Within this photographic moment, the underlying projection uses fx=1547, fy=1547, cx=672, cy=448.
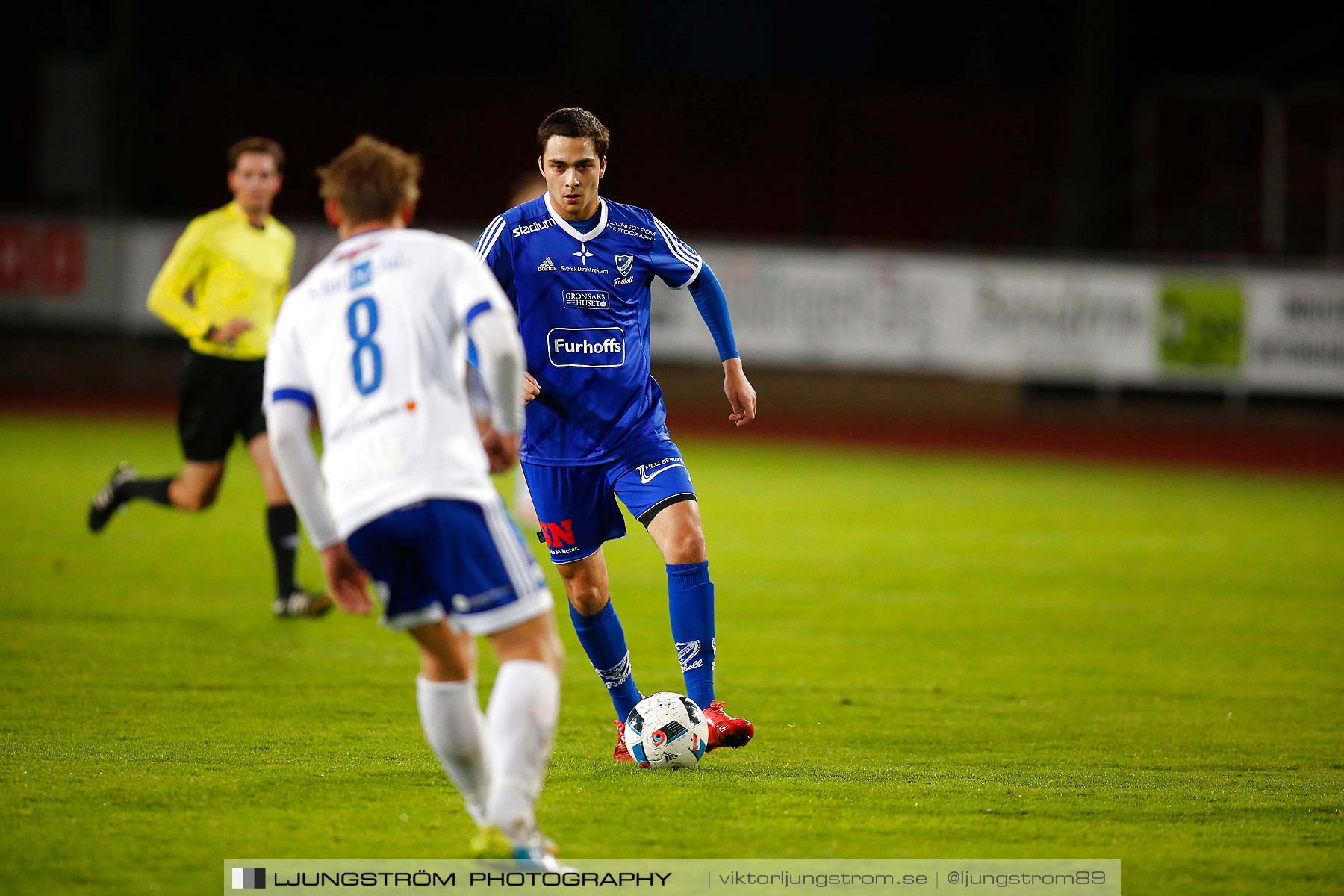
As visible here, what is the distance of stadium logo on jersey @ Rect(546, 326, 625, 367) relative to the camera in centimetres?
575

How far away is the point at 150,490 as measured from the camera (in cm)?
891

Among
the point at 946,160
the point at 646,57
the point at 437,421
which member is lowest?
the point at 437,421

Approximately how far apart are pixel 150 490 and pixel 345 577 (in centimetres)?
529

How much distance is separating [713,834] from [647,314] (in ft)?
7.15

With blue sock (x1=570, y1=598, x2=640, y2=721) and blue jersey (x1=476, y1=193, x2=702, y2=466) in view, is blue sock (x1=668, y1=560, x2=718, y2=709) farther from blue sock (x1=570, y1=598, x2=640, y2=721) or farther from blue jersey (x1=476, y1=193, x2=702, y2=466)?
blue jersey (x1=476, y1=193, x2=702, y2=466)

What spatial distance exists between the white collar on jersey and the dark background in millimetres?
19446

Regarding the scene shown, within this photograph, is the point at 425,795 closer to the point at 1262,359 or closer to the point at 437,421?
the point at 437,421

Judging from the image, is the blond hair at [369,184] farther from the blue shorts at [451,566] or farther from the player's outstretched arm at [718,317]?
the player's outstretched arm at [718,317]

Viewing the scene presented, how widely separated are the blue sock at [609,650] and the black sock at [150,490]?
3.93m

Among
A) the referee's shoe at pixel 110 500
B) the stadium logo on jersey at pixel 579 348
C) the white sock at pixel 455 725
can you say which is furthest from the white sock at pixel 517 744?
the referee's shoe at pixel 110 500

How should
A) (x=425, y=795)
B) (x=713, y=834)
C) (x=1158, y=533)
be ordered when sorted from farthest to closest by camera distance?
(x=1158, y=533), (x=425, y=795), (x=713, y=834)

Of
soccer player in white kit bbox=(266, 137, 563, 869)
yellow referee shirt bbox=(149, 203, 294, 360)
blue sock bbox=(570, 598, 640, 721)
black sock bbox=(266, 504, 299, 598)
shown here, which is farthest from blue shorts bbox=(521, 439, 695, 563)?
yellow referee shirt bbox=(149, 203, 294, 360)

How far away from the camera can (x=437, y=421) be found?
4.02m

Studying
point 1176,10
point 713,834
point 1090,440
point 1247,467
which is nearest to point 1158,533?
point 1247,467
